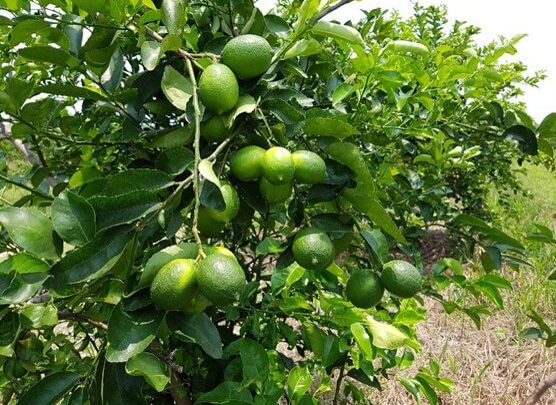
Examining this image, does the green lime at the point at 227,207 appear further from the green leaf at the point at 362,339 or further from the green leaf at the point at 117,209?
the green leaf at the point at 362,339

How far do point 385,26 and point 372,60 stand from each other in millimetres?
766

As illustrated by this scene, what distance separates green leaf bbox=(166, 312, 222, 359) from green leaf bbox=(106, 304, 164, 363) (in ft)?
0.17

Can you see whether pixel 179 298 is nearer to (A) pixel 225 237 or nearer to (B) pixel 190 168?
(B) pixel 190 168

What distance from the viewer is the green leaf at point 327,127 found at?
3.19ft

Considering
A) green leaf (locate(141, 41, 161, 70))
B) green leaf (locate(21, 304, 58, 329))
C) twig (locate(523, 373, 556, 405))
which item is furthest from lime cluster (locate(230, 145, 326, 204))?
twig (locate(523, 373, 556, 405))

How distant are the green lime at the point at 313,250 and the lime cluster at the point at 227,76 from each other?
0.23 m

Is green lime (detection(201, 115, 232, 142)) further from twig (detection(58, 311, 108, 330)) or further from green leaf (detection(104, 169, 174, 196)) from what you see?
twig (detection(58, 311, 108, 330))

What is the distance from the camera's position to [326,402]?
2.66 m

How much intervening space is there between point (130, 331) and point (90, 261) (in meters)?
0.12

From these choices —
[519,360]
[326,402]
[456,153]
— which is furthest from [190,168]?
[519,360]

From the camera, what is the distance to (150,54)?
3.09 ft

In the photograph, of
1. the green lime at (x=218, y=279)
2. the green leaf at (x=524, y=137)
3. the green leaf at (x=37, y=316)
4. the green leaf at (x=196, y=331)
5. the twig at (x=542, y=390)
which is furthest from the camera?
the twig at (x=542, y=390)

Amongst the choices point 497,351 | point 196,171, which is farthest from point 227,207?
point 497,351

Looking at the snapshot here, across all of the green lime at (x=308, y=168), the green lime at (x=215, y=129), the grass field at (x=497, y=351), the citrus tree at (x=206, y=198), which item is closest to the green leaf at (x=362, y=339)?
the citrus tree at (x=206, y=198)
